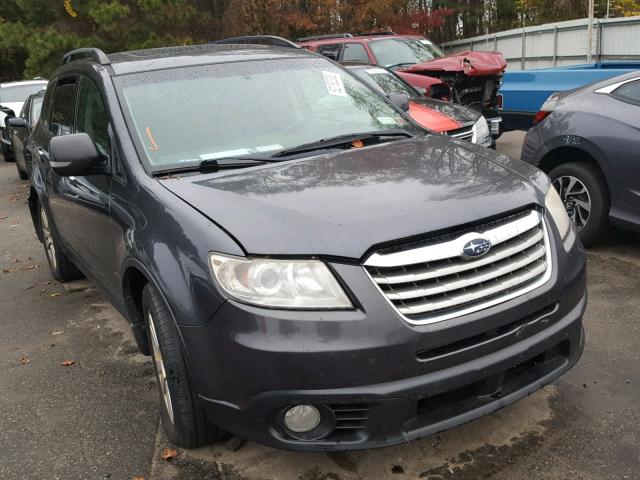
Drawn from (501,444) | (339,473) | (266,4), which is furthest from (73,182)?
(266,4)

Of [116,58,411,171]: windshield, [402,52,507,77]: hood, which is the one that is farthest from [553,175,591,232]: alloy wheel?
[402,52,507,77]: hood

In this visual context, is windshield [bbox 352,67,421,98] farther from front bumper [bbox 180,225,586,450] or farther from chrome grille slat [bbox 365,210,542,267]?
front bumper [bbox 180,225,586,450]

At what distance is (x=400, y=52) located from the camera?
11664 millimetres

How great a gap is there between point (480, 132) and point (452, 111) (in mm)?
499

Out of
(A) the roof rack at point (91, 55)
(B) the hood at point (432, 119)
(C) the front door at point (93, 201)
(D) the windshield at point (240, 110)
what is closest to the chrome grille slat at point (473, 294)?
(D) the windshield at point (240, 110)

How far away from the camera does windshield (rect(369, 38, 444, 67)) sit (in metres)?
11.5

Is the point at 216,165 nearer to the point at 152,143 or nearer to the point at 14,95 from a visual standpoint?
the point at 152,143

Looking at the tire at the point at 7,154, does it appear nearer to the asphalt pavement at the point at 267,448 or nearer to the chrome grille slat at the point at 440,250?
the asphalt pavement at the point at 267,448

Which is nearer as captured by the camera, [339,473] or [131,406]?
[339,473]

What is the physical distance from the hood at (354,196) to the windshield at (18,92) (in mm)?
15051

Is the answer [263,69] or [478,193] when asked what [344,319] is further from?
[263,69]

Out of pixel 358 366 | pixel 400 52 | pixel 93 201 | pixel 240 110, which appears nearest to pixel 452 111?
pixel 400 52

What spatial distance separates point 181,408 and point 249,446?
0.45 m

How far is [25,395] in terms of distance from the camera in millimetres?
3859
